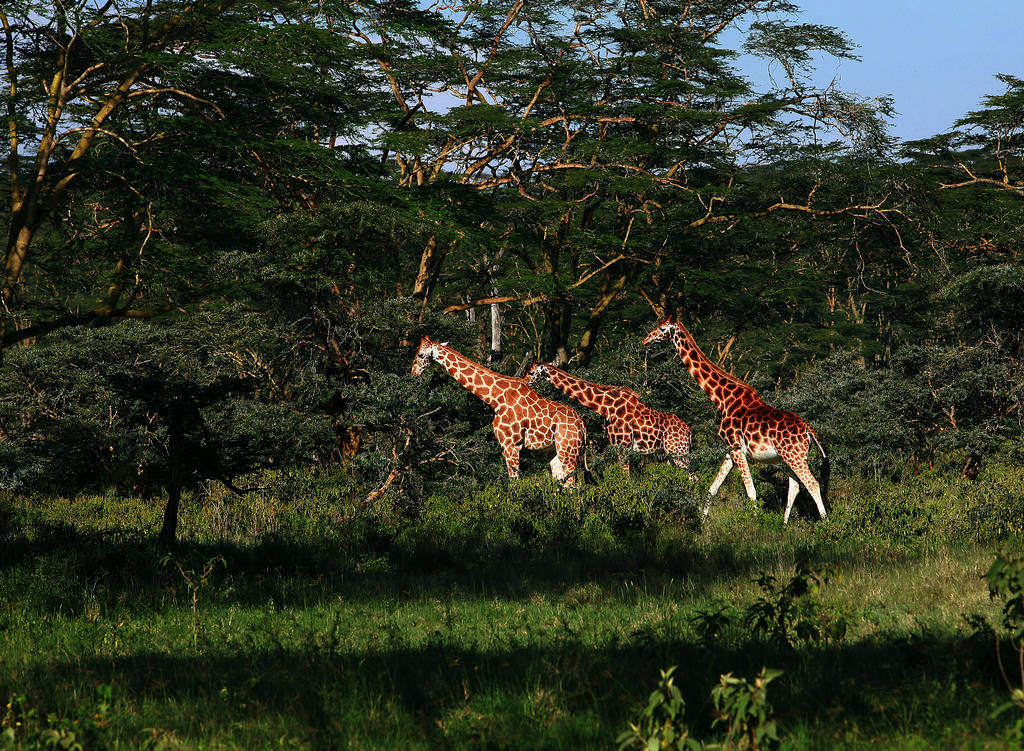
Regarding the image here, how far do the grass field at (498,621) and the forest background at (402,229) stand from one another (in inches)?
48.4

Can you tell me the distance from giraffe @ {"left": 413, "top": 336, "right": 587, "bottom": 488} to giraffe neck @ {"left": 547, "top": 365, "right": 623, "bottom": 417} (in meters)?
1.24

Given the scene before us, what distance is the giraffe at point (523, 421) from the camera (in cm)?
1285

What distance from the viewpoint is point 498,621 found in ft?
21.6

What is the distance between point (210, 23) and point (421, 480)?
7.18 m

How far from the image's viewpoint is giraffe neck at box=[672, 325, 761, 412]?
39.4ft

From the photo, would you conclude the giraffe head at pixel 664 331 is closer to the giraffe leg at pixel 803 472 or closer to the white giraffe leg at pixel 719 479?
the white giraffe leg at pixel 719 479

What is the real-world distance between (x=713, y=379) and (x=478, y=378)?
3057 millimetres

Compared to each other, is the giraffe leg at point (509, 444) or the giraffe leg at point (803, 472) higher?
the giraffe leg at point (803, 472)

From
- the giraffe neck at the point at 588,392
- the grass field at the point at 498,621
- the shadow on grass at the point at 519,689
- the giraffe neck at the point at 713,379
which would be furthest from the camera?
the giraffe neck at the point at 588,392

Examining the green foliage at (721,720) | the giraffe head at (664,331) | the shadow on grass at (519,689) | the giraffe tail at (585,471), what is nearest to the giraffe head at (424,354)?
the giraffe tail at (585,471)

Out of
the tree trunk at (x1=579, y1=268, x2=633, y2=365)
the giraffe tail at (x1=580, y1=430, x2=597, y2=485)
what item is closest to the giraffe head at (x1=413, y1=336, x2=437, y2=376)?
the giraffe tail at (x1=580, y1=430, x2=597, y2=485)

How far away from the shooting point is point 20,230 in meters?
10.3

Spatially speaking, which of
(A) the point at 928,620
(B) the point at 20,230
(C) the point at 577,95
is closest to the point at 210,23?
(B) the point at 20,230

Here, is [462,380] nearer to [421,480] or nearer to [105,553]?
[421,480]
